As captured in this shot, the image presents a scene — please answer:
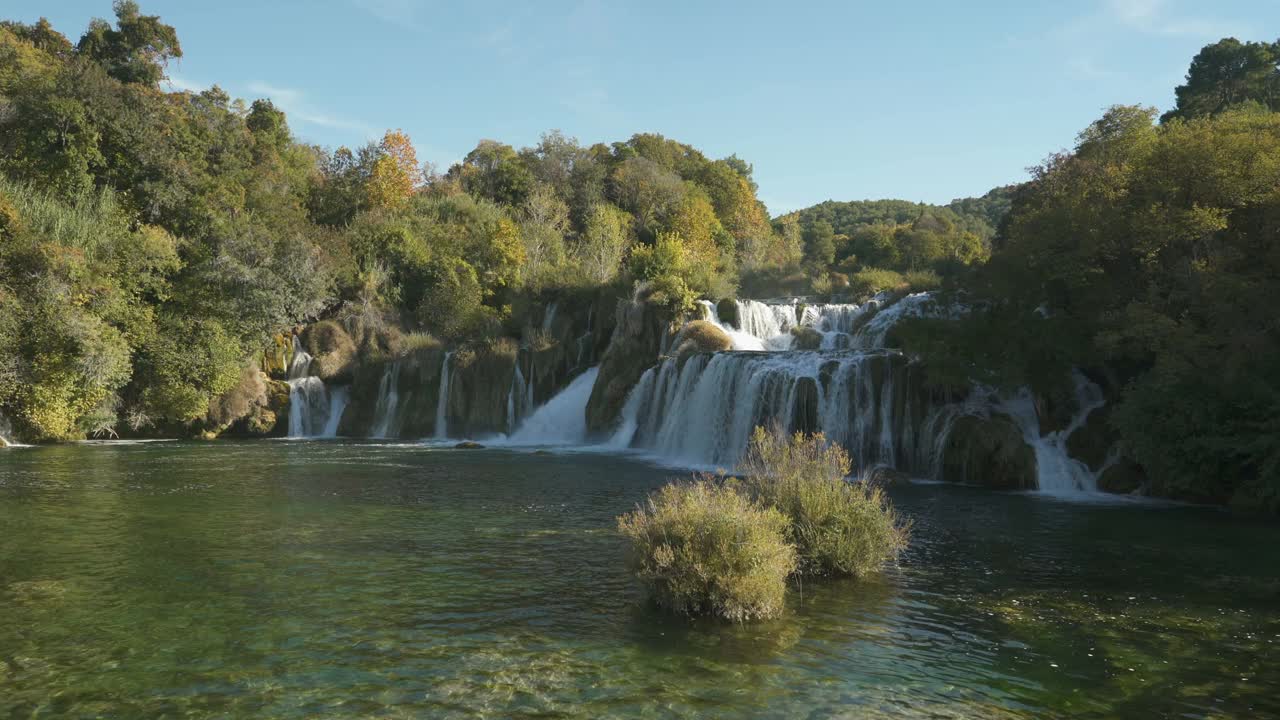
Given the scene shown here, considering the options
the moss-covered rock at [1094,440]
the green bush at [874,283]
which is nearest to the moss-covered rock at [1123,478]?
the moss-covered rock at [1094,440]

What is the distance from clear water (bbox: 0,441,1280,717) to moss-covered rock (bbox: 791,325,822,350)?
60.2 ft

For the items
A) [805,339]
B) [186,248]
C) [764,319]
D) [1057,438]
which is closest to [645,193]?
[764,319]

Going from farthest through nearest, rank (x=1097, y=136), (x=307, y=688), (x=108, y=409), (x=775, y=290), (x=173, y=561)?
1. (x=775, y=290)
2. (x=108, y=409)
3. (x=1097, y=136)
4. (x=173, y=561)
5. (x=307, y=688)

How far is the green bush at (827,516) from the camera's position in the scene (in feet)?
33.7

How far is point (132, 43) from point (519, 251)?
27.0 meters

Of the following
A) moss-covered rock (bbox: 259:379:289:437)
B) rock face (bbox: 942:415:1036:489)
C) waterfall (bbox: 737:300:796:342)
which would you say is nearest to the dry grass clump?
rock face (bbox: 942:415:1036:489)

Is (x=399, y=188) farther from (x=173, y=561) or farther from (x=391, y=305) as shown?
(x=173, y=561)

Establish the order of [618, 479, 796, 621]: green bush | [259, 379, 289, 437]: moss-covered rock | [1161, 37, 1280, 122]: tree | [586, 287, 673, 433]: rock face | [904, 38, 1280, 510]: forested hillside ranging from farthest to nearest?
[1161, 37, 1280, 122]: tree, [259, 379, 289, 437]: moss-covered rock, [586, 287, 673, 433]: rock face, [904, 38, 1280, 510]: forested hillside, [618, 479, 796, 621]: green bush

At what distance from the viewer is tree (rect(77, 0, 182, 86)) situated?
160ft

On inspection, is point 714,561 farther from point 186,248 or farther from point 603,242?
point 603,242

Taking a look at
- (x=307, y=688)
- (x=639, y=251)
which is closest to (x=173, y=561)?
(x=307, y=688)

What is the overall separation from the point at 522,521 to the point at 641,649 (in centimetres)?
703

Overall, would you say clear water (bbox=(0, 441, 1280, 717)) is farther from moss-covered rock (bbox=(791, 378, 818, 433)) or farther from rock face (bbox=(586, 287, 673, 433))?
rock face (bbox=(586, 287, 673, 433))

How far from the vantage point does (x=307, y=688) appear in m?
6.81
